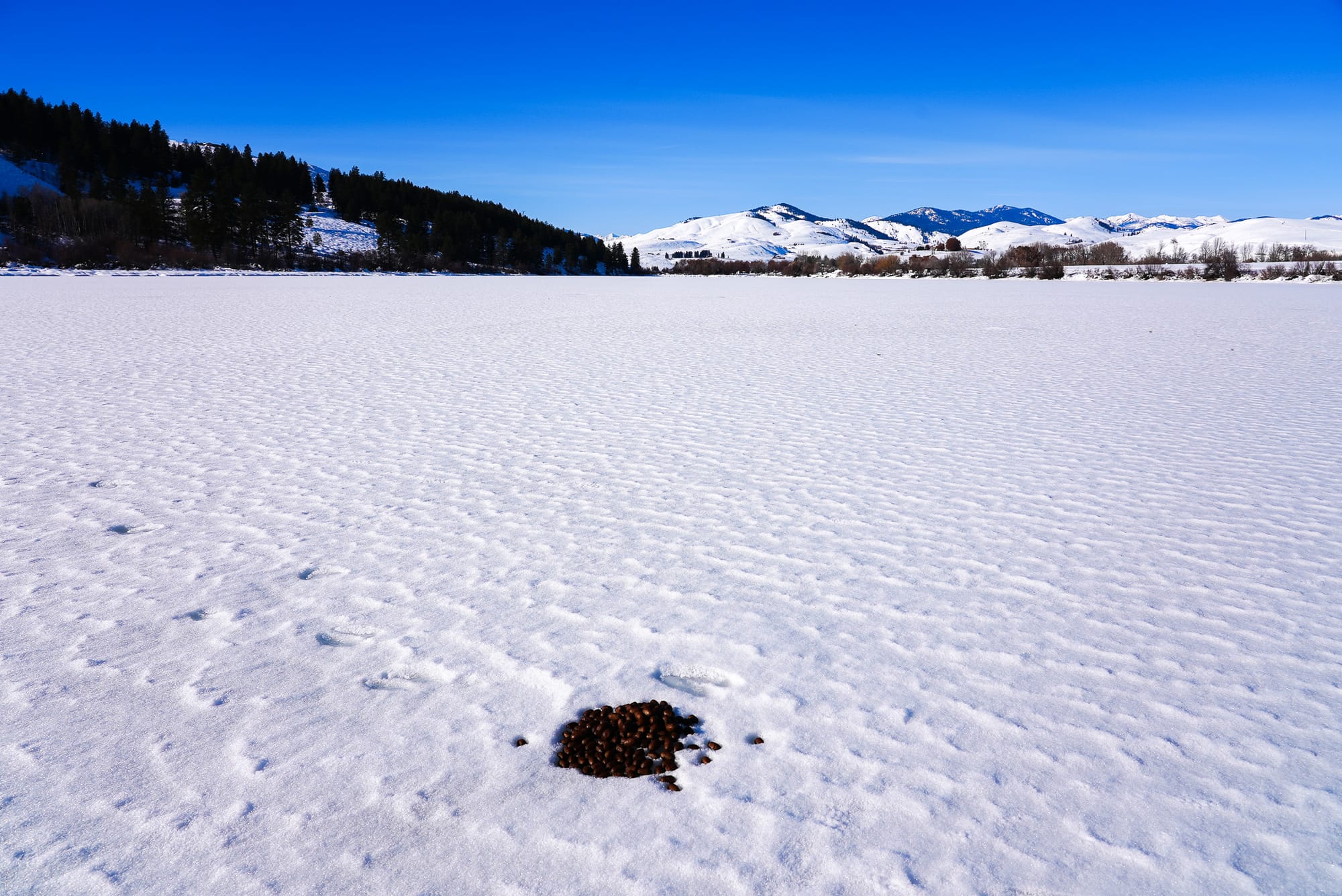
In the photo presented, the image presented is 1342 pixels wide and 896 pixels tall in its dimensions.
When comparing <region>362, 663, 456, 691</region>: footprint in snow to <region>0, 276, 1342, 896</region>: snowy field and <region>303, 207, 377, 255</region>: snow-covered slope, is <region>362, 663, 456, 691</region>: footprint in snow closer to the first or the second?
<region>0, 276, 1342, 896</region>: snowy field

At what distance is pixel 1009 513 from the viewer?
571cm

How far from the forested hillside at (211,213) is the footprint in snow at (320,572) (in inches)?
2767

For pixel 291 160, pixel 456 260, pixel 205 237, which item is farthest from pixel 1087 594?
pixel 291 160

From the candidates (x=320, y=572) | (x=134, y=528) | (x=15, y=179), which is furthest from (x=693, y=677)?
(x=15, y=179)

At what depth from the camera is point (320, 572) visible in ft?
15.3

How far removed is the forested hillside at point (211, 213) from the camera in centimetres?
7488

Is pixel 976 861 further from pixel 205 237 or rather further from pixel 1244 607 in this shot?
pixel 205 237

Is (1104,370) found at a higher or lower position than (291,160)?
lower

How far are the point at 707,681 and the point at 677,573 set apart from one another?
1198 millimetres

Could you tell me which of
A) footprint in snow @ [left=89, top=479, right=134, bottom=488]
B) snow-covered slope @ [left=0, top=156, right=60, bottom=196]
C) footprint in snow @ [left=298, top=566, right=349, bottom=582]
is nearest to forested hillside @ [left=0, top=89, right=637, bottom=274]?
snow-covered slope @ [left=0, top=156, right=60, bottom=196]

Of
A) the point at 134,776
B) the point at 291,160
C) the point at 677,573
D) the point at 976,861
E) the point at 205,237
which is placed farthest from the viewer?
the point at 291,160

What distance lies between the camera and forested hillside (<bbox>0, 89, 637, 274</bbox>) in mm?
74875

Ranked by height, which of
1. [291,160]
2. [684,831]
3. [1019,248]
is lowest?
[684,831]

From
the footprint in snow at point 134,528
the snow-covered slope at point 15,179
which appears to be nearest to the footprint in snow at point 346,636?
the footprint in snow at point 134,528
